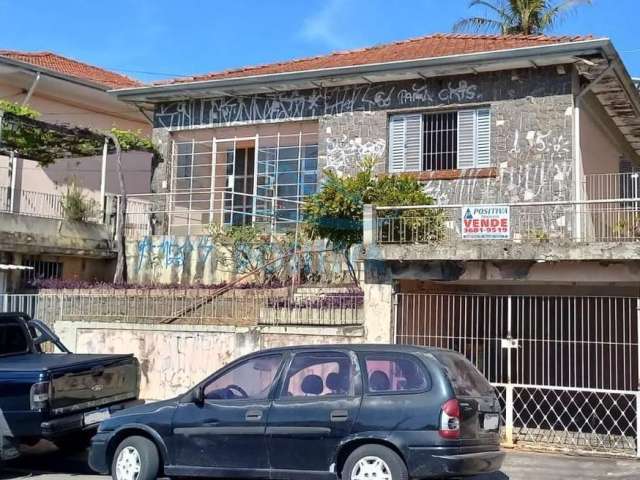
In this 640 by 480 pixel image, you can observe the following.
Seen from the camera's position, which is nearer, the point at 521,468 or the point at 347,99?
the point at 521,468

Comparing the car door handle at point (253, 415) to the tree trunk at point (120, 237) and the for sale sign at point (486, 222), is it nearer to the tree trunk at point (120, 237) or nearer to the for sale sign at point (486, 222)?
the for sale sign at point (486, 222)

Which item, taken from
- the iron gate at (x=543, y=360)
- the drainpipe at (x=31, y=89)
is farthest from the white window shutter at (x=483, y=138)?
the drainpipe at (x=31, y=89)

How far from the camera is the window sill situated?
15.2 meters

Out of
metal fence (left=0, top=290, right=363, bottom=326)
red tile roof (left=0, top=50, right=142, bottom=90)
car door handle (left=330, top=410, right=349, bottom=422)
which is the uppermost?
red tile roof (left=0, top=50, right=142, bottom=90)

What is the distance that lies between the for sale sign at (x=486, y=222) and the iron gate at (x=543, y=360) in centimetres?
91

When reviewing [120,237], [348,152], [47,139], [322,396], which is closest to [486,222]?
[322,396]

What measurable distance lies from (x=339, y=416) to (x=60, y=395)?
132 inches

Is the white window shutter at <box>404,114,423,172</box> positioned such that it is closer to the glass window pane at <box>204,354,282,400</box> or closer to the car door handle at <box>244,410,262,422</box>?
the glass window pane at <box>204,354,282,400</box>

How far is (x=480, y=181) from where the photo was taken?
15297mm

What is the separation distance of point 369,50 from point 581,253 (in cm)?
942

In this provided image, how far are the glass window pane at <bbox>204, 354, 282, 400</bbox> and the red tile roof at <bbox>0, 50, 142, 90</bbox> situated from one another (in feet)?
54.2

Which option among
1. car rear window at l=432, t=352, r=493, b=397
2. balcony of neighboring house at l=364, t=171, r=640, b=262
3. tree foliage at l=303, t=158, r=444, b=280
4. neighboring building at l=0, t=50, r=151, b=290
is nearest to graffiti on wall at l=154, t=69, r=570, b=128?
neighboring building at l=0, t=50, r=151, b=290

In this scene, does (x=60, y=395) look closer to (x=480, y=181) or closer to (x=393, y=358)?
(x=393, y=358)

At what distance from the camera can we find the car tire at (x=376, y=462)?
6.79m
